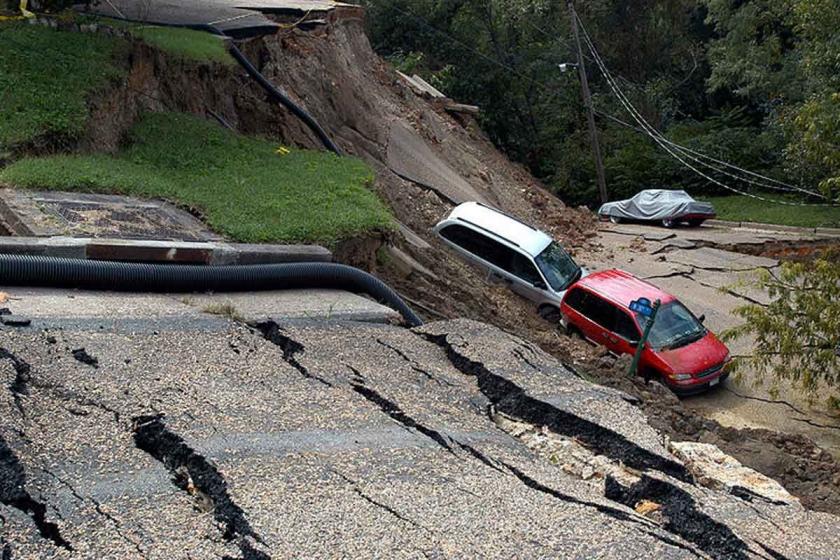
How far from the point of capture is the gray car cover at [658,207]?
2803 cm

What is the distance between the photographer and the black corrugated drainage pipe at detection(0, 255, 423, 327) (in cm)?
894

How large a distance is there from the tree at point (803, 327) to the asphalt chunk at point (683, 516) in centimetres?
721

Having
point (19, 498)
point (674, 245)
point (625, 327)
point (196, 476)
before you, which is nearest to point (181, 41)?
point (625, 327)

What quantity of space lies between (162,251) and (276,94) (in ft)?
26.5

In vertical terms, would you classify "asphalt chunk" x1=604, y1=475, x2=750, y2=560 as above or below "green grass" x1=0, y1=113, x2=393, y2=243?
below

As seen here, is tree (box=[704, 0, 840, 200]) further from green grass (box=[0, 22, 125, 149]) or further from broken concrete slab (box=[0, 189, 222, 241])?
broken concrete slab (box=[0, 189, 222, 241])

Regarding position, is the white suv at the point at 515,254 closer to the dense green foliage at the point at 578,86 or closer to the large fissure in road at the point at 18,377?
the large fissure in road at the point at 18,377

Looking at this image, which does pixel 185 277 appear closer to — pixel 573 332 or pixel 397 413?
pixel 397 413

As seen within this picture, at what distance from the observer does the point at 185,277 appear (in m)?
9.74

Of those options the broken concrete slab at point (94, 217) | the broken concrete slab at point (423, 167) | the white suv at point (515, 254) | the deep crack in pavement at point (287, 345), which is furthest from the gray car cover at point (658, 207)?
the deep crack in pavement at point (287, 345)

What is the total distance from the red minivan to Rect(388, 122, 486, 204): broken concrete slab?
5562 millimetres

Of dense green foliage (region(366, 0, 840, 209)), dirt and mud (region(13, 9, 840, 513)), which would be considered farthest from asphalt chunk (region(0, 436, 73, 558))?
dense green foliage (region(366, 0, 840, 209))

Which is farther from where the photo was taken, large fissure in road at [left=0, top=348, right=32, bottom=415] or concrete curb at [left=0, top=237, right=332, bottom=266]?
concrete curb at [left=0, top=237, right=332, bottom=266]

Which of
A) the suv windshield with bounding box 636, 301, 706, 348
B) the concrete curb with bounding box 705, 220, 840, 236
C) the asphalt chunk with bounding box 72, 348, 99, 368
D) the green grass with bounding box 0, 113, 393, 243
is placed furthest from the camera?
the concrete curb with bounding box 705, 220, 840, 236
